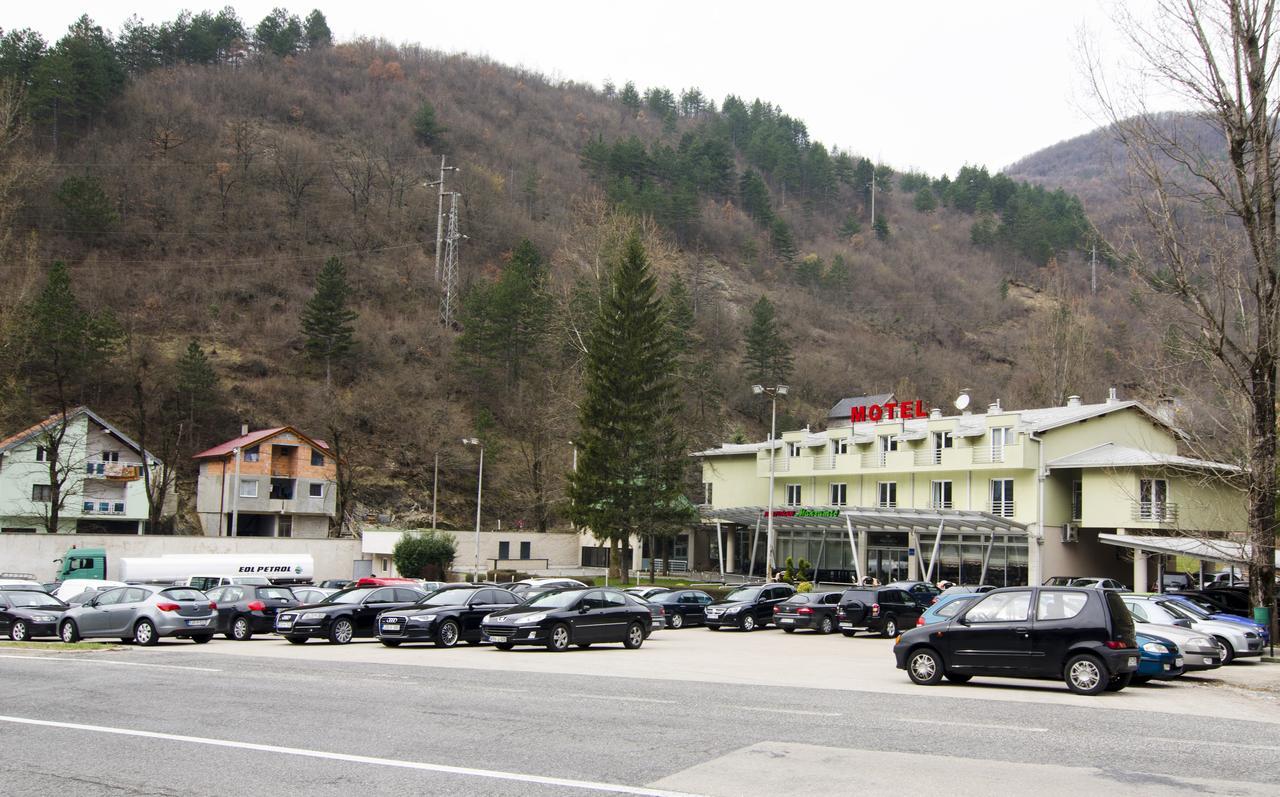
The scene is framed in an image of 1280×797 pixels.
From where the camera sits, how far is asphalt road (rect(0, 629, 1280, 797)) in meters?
9.27

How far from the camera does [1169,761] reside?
10461 mm

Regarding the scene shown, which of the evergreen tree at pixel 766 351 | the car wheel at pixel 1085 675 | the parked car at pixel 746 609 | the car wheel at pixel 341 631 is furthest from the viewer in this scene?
the evergreen tree at pixel 766 351

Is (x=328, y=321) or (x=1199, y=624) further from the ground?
(x=328, y=321)

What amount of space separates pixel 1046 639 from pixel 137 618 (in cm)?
2158

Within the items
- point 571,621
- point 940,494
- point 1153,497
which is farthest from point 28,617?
point 940,494

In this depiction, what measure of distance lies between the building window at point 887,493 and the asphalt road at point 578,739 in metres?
44.1

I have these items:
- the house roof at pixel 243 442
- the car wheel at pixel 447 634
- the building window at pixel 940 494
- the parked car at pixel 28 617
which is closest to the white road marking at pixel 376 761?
the car wheel at pixel 447 634

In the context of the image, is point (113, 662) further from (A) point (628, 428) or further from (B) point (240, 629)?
(A) point (628, 428)

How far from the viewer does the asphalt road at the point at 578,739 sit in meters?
9.27

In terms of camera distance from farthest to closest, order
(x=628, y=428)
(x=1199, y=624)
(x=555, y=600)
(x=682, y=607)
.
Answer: (x=628, y=428)
(x=682, y=607)
(x=555, y=600)
(x=1199, y=624)

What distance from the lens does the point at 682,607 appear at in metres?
36.8

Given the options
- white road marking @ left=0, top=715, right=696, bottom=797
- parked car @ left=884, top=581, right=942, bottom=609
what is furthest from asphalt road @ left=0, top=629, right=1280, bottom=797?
parked car @ left=884, top=581, right=942, bottom=609

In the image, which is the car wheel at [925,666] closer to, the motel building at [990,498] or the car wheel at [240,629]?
the car wheel at [240,629]

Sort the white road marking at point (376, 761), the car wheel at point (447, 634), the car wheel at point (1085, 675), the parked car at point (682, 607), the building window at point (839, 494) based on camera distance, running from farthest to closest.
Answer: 1. the building window at point (839, 494)
2. the parked car at point (682, 607)
3. the car wheel at point (447, 634)
4. the car wheel at point (1085, 675)
5. the white road marking at point (376, 761)
